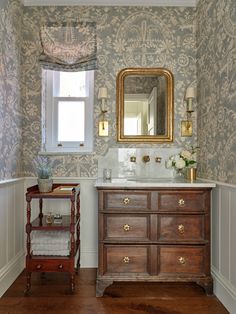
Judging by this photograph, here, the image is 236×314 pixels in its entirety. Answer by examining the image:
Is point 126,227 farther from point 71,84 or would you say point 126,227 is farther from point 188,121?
point 71,84

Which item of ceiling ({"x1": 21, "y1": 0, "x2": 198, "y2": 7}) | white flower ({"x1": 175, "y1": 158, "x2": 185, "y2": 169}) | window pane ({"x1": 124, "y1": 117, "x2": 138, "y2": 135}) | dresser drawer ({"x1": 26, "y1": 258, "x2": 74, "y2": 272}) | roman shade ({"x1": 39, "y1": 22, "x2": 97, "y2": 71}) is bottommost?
dresser drawer ({"x1": 26, "y1": 258, "x2": 74, "y2": 272})

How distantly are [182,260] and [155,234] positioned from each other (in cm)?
30

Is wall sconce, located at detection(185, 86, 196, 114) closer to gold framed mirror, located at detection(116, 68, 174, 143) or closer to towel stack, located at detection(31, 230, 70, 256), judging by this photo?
gold framed mirror, located at detection(116, 68, 174, 143)

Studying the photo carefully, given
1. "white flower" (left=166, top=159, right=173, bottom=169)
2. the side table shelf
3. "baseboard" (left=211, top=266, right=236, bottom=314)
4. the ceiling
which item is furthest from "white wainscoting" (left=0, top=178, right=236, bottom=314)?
the ceiling

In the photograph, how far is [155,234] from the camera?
2.41 metres

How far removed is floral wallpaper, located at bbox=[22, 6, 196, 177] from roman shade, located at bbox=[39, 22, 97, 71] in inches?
3.7

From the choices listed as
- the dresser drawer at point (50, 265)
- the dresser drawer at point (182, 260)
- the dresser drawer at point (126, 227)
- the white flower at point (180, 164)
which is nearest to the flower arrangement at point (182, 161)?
the white flower at point (180, 164)

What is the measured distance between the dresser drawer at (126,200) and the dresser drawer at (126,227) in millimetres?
72

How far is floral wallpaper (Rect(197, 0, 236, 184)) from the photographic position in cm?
216

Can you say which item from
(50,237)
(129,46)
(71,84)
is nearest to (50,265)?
(50,237)

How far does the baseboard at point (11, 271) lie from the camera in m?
2.41

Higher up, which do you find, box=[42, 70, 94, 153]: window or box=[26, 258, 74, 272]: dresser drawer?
box=[42, 70, 94, 153]: window

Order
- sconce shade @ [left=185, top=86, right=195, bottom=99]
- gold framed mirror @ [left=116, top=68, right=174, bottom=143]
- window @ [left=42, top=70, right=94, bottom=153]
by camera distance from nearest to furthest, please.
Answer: sconce shade @ [left=185, top=86, right=195, bottom=99] < gold framed mirror @ [left=116, top=68, right=174, bottom=143] < window @ [left=42, top=70, right=94, bottom=153]

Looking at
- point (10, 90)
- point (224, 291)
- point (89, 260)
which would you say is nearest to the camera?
point (224, 291)
